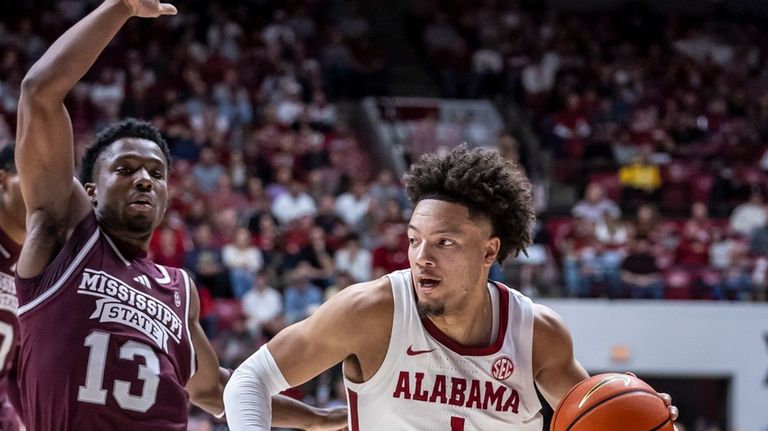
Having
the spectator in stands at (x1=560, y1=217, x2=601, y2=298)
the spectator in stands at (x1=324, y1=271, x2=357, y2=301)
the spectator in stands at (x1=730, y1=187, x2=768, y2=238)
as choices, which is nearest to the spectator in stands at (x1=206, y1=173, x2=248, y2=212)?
the spectator in stands at (x1=324, y1=271, x2=357, y2=301)

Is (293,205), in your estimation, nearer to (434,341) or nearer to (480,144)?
(480,144)

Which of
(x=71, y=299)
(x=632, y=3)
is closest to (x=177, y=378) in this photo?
(x=71, y=299)

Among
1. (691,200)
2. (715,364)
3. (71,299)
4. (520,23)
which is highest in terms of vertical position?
(520,23)

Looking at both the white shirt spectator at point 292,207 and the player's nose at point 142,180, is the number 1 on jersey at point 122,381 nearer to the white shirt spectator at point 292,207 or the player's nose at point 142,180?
the player's nose at point 142,180

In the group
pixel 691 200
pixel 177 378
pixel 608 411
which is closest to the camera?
pixel 608 411

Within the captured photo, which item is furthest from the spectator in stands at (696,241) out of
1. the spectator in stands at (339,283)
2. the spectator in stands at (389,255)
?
the spectator in stands at (339,283)

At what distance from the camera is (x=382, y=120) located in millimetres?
16688

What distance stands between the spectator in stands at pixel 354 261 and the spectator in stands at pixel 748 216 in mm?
5203

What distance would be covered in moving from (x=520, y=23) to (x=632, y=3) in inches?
126

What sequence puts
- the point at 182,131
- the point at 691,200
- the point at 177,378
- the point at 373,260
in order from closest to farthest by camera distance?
the point at 177,378 < the point at 373,260 < the point at 182,131 < the point at 691,200

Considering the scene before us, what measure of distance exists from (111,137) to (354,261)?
7.85m

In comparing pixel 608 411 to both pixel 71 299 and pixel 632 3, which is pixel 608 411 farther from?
pixel 632 3

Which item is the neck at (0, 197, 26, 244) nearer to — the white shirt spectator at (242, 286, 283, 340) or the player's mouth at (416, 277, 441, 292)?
the player's mouth at (416, 277, 441, 292)

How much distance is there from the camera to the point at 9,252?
4.29 m
